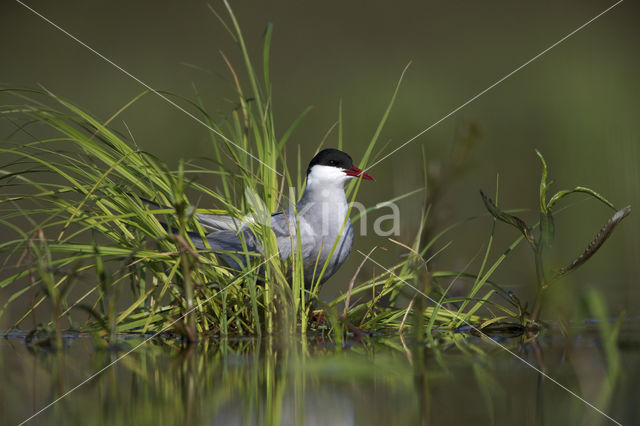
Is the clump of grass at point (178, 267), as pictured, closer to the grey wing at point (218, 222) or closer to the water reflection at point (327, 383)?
the grey wing at point (218, 222)

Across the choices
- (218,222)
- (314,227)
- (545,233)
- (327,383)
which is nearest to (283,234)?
(314,227)

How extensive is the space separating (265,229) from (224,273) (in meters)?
0.28

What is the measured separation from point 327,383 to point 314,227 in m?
1.87

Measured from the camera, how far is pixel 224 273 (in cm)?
313

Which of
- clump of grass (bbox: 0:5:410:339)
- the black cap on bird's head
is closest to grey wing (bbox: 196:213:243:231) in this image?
clump of grass (bbox: 0:5:410:339)

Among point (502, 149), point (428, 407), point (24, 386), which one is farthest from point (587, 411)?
point (502, 149)

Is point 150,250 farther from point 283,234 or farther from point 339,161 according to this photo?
point 339,161

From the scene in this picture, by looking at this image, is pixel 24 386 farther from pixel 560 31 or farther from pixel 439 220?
pixel 560 31

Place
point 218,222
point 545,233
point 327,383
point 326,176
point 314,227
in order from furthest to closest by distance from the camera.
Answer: point 326,176
point 314,227
point 218,222
point 545,233
point 327,383

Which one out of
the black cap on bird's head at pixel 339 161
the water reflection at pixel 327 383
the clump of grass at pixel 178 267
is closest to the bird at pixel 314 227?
the black cap on bird's head at pixel 339 161

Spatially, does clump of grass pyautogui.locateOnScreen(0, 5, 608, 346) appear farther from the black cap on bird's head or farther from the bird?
the black cap on bird's head

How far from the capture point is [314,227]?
12.4 ft

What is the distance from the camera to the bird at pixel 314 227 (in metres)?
3.51

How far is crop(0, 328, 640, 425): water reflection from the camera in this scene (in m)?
1.61
